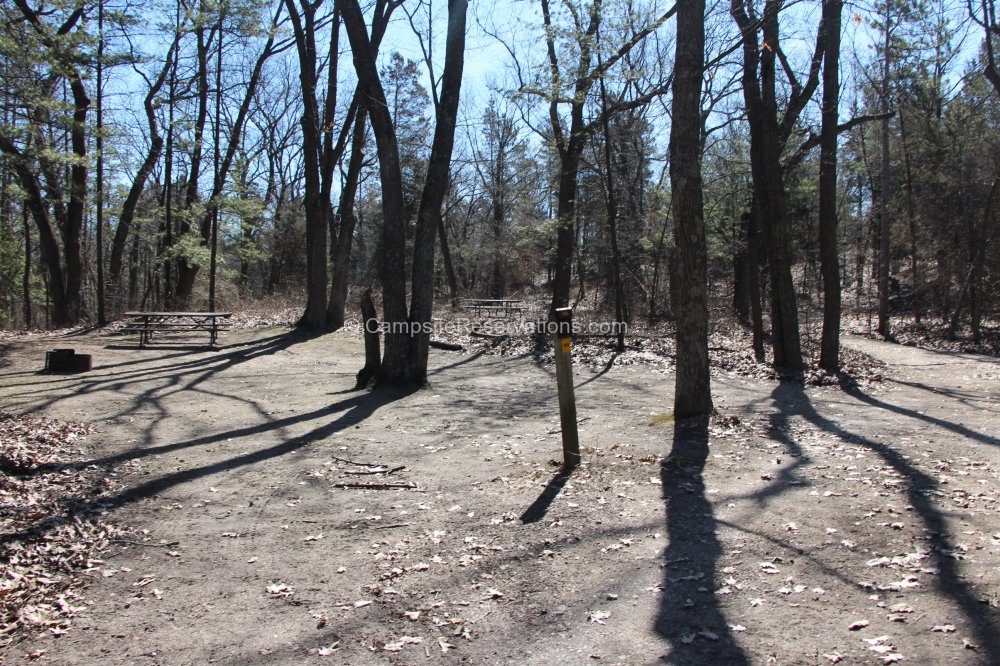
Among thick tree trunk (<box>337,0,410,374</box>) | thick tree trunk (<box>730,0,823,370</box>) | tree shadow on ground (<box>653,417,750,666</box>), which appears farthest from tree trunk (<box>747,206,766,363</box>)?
tree shadow on ground (<box>653,417,750,666</box>)

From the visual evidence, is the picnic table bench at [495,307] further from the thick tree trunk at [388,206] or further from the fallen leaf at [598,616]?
the fallen leaf at [598,616]

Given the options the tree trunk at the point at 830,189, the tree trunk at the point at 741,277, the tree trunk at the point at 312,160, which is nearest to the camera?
the tree trunk at the point at 830,189

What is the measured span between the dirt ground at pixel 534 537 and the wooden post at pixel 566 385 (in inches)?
8.7

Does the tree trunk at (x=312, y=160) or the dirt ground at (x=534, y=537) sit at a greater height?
the tree trunk at (x=312, y=160)

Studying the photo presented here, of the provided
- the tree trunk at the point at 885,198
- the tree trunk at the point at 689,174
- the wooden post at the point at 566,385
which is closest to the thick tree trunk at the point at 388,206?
the tree trunk at the point at 689,174

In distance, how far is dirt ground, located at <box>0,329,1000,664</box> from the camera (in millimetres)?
2869

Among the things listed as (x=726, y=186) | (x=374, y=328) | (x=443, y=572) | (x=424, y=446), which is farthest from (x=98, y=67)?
(x=726, y=186)

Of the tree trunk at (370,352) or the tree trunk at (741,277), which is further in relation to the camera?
the tree trunk at (741,277)

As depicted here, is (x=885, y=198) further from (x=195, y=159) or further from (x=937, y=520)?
(x=195, y=159)

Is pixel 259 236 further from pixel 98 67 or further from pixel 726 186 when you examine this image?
pixel 726 186

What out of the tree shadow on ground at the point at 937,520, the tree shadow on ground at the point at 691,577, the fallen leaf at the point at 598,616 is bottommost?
the fallen leaf at the point at 598,616

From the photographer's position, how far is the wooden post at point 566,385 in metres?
4.94

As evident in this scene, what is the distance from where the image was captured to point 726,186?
24.0 m

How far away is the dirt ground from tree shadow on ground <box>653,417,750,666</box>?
0.01 m
